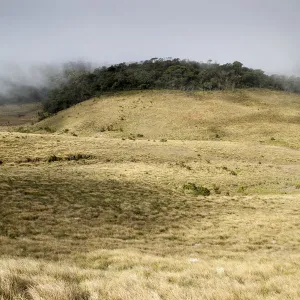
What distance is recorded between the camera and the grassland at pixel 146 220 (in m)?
6.65

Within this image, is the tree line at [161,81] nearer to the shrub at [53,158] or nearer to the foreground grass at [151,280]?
the shrub at [53,158]

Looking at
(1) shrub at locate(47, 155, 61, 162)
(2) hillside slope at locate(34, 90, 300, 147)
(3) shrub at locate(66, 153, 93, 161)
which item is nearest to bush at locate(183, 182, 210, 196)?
(3) shrub at locate(66, 153, 93, 161)

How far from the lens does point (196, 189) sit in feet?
84.5

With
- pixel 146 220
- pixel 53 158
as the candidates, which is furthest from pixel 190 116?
pixel 146 220

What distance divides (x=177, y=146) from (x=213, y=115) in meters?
32.3

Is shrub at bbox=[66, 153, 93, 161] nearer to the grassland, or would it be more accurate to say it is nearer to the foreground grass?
the grassland

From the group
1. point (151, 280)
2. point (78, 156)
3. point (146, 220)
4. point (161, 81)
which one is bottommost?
point (78, 156)

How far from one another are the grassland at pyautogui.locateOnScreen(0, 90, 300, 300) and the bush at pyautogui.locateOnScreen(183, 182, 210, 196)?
2.21ft

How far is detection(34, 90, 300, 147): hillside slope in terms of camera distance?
63844 millimetres

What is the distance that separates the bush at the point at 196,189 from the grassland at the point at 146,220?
67 centimetres

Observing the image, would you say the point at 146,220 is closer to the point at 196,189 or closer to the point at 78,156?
the point at 196,189

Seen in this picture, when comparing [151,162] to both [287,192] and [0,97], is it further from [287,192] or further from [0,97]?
[0,97]

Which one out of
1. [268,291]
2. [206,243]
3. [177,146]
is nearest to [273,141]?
A: [177,146]

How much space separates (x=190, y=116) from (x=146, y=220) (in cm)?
5903
